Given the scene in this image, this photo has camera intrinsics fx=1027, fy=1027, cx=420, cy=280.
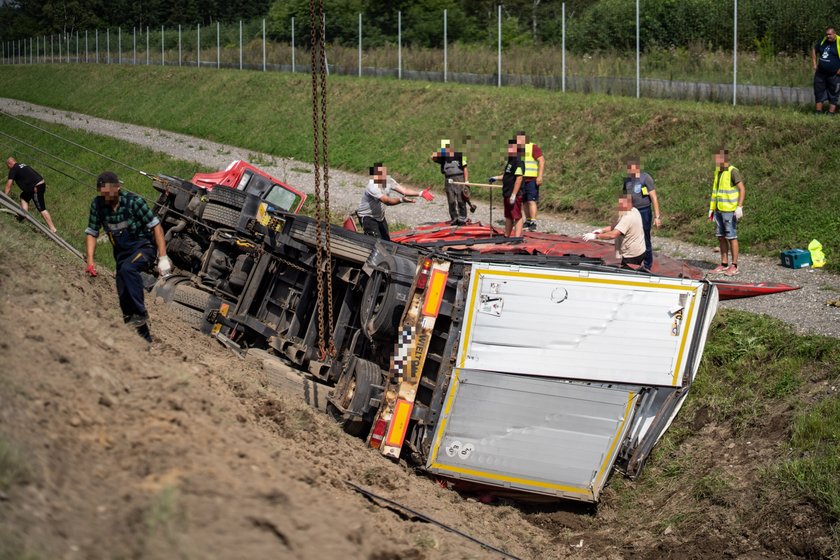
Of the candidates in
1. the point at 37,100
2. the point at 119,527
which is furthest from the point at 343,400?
the point at 37,100

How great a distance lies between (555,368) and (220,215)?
4.96m

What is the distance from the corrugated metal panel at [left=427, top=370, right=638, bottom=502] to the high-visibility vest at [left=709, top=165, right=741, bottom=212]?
506 cm

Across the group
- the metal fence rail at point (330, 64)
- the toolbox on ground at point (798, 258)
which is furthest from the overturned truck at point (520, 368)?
the metal fence rail at point (330, 64)

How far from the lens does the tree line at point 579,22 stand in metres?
21.8

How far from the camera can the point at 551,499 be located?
9.41 metres

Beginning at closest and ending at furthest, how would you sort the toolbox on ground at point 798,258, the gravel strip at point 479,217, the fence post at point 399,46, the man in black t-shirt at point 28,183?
the gravel strip at point 479,217 → the toolbox on ground at point 798,258 → the man in black t-shirt at point 28,183 → the fence post at point 399,46

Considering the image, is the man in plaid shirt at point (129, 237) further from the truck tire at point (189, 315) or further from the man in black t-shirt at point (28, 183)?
the man in black t-shirt at point (28, 183)

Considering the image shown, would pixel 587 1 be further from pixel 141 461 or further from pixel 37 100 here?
pixel 141 461

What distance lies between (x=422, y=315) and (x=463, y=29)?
83.0 ft

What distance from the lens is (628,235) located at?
37.2 feet

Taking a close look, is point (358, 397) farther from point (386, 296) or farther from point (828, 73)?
point (828, 73)

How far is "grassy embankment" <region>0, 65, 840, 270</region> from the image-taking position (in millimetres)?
16000

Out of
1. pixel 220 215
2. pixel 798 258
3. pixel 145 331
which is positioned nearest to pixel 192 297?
pixel 220 215

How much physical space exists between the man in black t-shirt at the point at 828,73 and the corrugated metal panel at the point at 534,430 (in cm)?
1147
